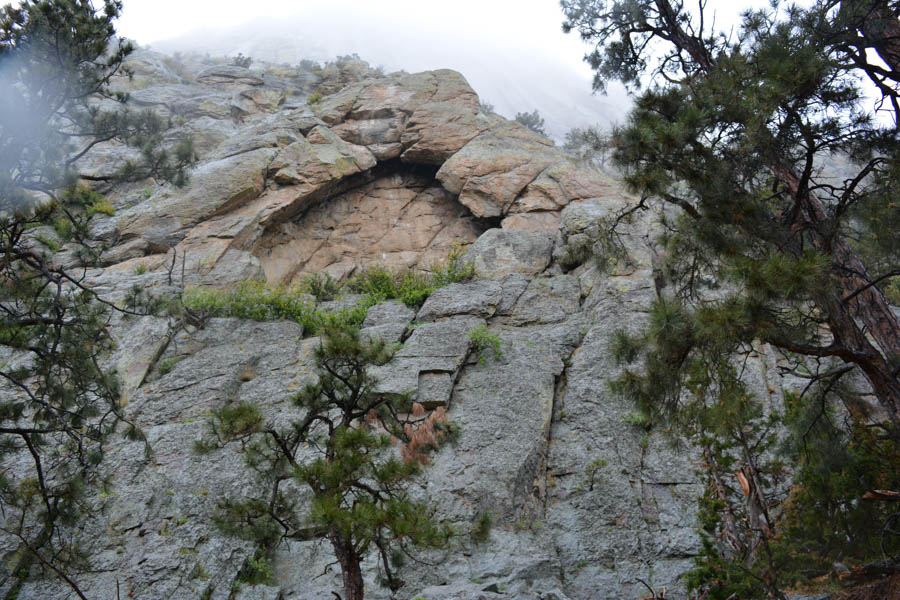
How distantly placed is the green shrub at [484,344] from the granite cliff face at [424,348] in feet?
0.73

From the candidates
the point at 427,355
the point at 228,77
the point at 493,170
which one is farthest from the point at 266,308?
the point at 228,77

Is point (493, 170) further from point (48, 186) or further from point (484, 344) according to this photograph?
point (48, 186)

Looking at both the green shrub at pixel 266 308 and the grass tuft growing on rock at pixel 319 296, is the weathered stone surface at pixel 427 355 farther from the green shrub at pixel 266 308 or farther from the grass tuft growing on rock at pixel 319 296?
the green shrub at pixel 266 308

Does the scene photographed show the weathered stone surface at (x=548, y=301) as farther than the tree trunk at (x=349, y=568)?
Yes

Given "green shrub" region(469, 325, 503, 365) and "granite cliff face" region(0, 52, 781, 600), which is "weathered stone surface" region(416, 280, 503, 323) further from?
"green shrub" region(469, 325, 503, 365)

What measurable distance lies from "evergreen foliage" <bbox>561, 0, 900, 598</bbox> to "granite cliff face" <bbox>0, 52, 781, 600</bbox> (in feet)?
4.11

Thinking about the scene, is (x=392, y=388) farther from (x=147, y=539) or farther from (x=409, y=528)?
(x=409, y=528)

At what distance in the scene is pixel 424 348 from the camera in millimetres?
10781

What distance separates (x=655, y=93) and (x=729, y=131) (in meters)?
1.05

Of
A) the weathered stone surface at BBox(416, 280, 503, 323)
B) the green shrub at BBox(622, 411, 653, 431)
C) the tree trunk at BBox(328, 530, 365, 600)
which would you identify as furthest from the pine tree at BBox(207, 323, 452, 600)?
the weathered stone surface at BBox(416, 280, 503, 323)

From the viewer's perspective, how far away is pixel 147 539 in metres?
7.48

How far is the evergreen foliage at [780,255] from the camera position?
519cm

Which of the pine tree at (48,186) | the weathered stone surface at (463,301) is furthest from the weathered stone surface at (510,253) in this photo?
the pine tree at (48,186)

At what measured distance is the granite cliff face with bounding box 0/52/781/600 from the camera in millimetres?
7227
